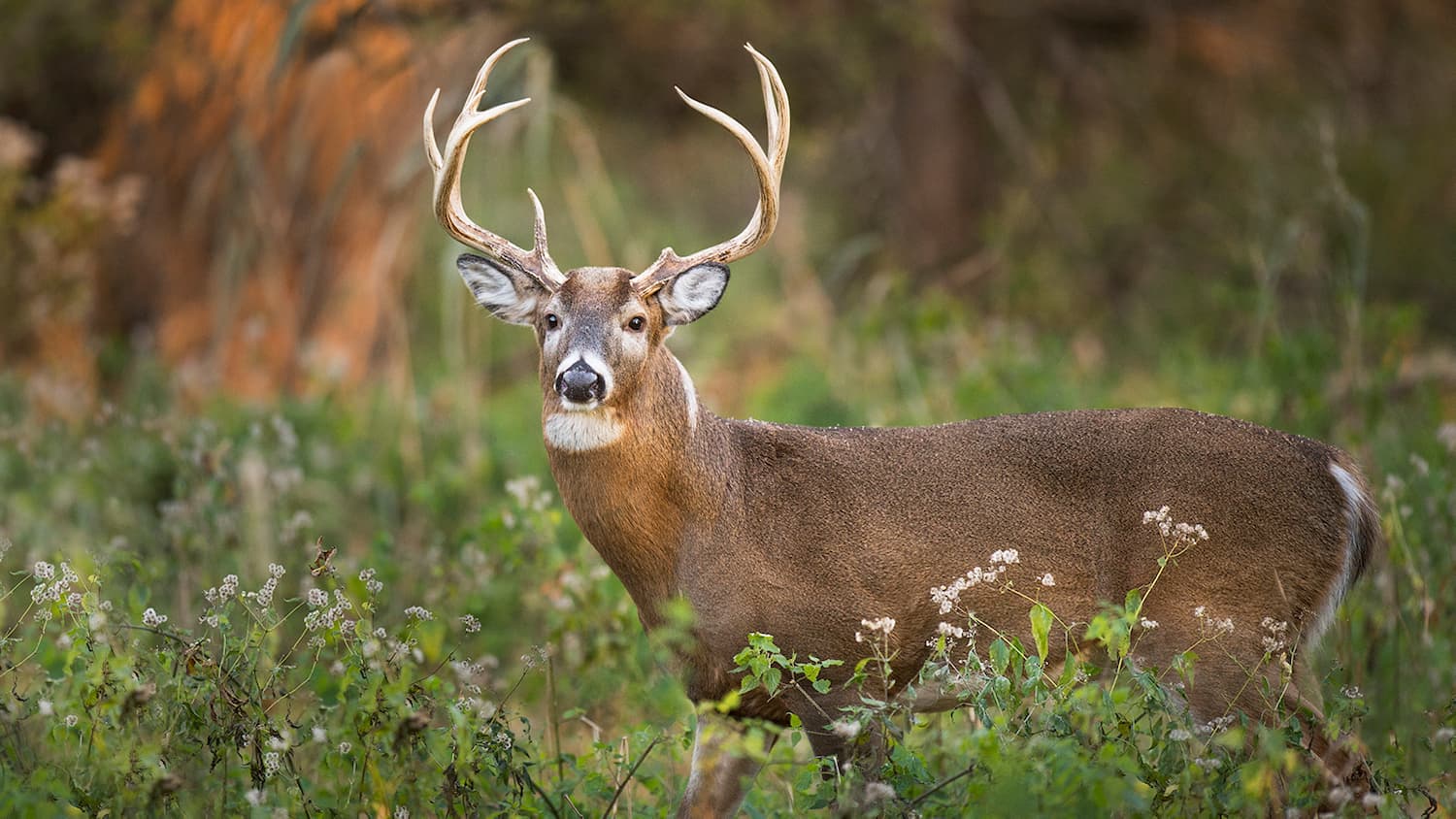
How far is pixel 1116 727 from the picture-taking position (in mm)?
3986

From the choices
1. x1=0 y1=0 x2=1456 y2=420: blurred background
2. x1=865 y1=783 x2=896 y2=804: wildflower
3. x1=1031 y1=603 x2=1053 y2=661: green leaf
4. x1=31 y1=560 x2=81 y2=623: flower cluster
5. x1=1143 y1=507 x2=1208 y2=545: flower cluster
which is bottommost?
x1=0 y1=0 x2=1456 y2=420: blurred background

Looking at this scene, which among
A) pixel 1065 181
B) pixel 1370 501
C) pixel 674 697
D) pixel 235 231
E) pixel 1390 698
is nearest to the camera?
pixel 674 697

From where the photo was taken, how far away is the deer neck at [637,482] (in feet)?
15.7

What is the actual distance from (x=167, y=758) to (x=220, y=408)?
563 centimetres

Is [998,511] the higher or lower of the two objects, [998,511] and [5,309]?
the higher

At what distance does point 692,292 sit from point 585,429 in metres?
0.61

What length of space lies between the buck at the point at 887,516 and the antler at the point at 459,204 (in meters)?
0.02

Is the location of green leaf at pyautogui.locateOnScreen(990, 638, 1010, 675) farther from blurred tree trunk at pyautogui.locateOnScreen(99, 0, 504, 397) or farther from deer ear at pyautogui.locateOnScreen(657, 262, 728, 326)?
blurred tree trunk at pyautogui.locateOnScreen(99, 0, 504, 397)

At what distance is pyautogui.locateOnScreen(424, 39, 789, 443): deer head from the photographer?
15.5ft

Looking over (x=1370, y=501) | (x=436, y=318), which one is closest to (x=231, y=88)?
(x=436, y=318)

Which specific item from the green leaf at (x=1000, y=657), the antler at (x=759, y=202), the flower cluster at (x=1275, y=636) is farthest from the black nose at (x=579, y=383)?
the flower cluster at (x=1275, y=636)

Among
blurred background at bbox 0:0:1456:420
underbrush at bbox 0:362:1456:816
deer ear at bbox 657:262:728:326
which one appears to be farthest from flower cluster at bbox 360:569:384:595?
blurred background at bbox 0:0:1456:420

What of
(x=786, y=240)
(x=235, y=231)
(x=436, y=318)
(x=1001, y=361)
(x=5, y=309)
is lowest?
(x=436, y=318)

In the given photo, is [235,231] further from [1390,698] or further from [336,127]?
[1390,698]
